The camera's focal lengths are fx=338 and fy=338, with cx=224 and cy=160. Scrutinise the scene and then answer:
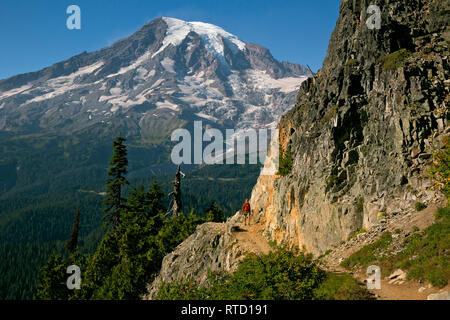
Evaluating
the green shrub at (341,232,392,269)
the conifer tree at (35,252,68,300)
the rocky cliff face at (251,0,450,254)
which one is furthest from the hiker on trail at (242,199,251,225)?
the conifer tree at (35,252,68,300)

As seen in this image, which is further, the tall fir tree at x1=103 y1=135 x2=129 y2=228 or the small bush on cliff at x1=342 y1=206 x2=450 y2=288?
the tall fir tree at x1=103 y1=135 x2=129 y2=228

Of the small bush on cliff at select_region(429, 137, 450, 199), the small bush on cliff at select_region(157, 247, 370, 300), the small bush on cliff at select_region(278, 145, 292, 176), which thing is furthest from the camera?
the small bush on cliff at select_region(278, 145, 292, 176)

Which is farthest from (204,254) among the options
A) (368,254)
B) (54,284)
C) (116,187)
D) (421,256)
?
(54,284)

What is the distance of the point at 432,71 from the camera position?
22781 mm

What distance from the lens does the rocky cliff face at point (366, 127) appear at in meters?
20.6

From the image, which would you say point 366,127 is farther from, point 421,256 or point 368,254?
point 421,256

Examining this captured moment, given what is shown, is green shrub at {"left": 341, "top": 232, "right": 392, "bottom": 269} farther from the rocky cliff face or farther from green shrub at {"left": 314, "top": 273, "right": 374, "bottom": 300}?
the rocky cliff face

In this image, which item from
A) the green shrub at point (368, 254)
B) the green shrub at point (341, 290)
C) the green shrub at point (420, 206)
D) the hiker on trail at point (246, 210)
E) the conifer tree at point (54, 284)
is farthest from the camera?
the conifer tree at point (54, 284)

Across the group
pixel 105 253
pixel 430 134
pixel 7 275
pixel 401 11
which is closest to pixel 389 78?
pixel 430 134

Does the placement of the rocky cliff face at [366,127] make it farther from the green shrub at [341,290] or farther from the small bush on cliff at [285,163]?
the green shrub at [341,290]

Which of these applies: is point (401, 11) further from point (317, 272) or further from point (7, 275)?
point (7, 275)

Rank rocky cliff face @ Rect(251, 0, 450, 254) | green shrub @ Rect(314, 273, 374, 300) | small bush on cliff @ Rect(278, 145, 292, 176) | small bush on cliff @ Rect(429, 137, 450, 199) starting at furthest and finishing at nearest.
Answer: small bush on cliff @ Rect(278, 145, 292, 176), rocky cliff face @ Rect(251, 0, 450, 254), small bush on cliff @ Rect(429, 137, 450, 199), green shrub @ Rect(314, 273, 374, 300)

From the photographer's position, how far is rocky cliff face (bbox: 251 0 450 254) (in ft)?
67.7

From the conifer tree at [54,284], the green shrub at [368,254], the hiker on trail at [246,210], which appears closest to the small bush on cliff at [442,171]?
the green shrub at [368,254]
